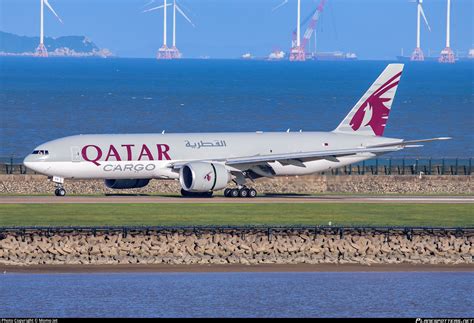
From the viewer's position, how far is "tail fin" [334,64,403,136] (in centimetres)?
8138

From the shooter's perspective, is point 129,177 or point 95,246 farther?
point 129,177

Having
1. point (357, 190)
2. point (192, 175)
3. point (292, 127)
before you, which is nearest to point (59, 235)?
point (192, 175)

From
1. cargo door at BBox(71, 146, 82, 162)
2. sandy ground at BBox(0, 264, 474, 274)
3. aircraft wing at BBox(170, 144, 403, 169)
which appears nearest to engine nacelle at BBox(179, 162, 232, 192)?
aircraft wing at BBox(170, 144, 403, 169)

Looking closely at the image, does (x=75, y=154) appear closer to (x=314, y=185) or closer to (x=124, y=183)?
(x=124, y=183)

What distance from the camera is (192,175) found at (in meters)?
73.1

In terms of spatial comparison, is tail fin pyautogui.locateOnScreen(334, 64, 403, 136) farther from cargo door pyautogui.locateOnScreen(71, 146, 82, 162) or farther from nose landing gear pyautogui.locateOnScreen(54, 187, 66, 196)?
nose landing gear pyautogui.locateOnScreen(54, 187, 66, 196)

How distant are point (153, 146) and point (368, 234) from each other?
21.4 meters

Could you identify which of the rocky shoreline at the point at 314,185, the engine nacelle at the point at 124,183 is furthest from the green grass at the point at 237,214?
the rocky shoreline at the point at 314,185

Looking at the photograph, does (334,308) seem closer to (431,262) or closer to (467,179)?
(431,262)

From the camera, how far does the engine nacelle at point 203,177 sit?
73.1m

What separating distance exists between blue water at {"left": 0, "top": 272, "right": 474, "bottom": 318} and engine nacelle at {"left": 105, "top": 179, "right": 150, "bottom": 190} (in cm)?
2341

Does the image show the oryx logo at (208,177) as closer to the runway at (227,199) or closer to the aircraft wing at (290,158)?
the runway at (227,199)

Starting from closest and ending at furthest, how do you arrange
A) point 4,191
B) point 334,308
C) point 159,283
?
point 334,308 → point 159,283 → point 4,191

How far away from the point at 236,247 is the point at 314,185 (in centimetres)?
2910
